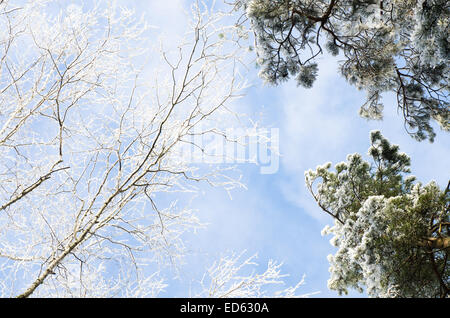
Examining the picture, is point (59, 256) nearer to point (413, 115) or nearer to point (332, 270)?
point (332, 270)

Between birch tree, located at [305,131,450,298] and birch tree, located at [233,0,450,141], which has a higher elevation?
birch tree, located at [233,0,450,141]

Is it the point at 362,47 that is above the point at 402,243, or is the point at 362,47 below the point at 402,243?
above

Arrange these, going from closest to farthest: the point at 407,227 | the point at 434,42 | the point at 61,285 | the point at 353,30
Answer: the point at 434,42 < the point at 61,285 < the point at 407,227 < the point at 353,30

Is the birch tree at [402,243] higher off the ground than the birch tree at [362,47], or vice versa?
the birch tree at [362,47]

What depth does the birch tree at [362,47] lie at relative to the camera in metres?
4.45

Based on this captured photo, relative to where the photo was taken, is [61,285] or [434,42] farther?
[61,285]

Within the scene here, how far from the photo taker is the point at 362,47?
5.12m

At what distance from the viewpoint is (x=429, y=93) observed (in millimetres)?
5566

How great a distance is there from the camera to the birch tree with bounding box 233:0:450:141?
4.45 m
